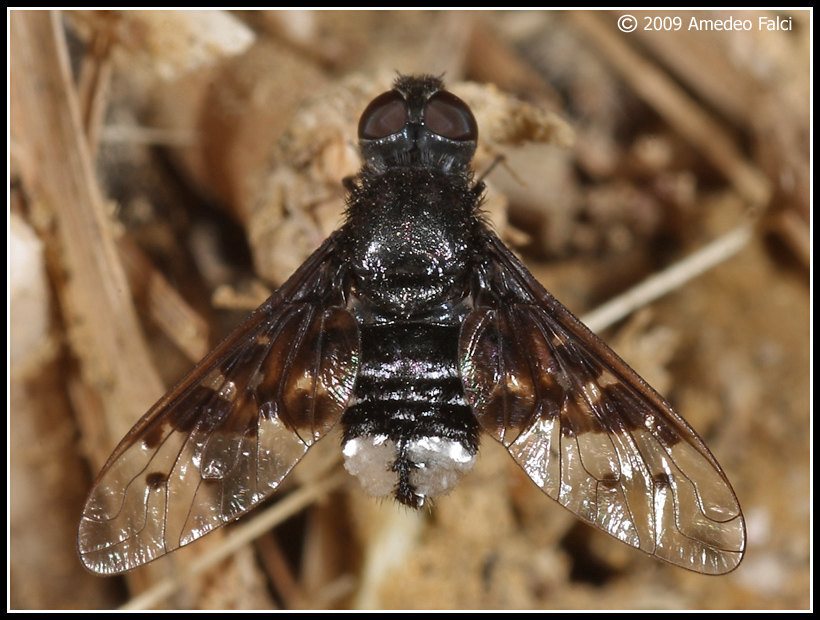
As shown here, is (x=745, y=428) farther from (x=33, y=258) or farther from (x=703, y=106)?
(x=33, y=258)

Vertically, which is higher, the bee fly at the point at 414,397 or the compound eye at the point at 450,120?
the compound eye at the point at 450,120

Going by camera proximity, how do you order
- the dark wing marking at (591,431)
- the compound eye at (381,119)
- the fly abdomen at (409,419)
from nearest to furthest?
the dark wing marking at (591,431)
the fly abdomen at (409,419)
the compound eye at (381,119)

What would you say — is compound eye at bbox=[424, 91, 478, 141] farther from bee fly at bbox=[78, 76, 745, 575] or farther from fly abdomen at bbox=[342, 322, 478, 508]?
fly abdomen at bbox=[342, 322, 478, 508]

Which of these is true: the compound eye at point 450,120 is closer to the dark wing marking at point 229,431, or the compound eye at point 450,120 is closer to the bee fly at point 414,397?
the bee fly at point 414,397

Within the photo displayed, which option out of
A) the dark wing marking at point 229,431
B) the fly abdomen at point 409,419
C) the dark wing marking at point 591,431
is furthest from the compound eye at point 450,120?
the fly abdomen at point 409,419

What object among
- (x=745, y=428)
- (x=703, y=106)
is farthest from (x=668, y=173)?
(x=745, y=428)

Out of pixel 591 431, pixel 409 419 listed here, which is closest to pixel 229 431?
pixel 409 419

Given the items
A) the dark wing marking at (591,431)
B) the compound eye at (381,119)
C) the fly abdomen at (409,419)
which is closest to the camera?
the dark wing marking at (591,431)
